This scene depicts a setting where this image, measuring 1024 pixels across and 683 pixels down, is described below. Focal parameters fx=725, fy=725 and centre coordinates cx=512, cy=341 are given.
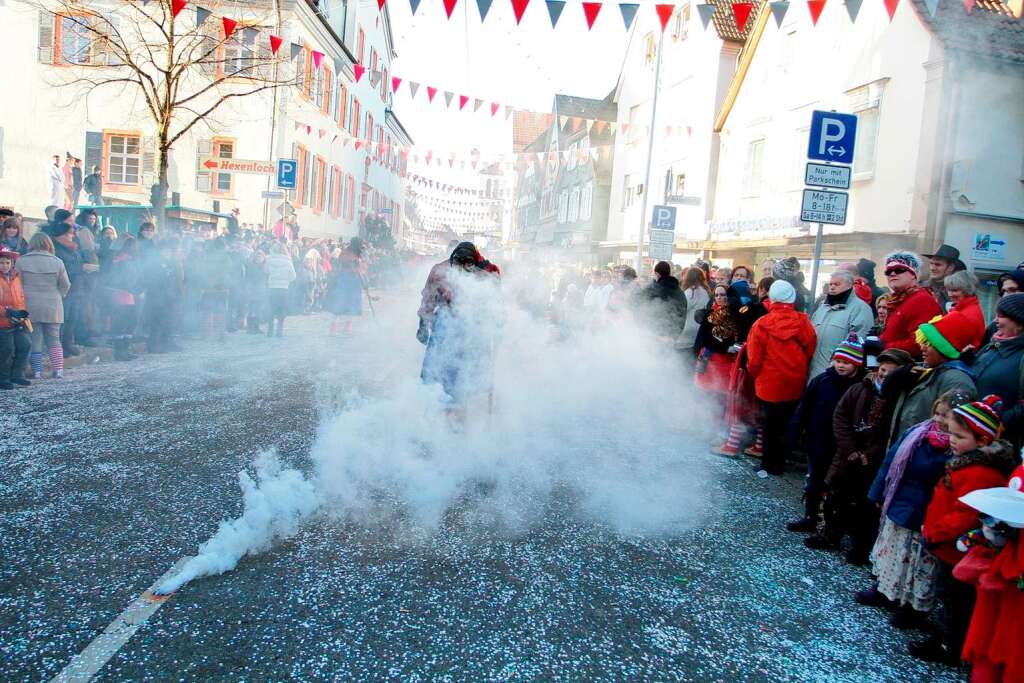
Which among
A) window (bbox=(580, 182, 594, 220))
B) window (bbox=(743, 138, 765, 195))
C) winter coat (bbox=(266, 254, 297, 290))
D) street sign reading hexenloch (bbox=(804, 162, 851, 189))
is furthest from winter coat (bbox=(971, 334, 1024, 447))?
window (bbox=(580, 182, 594, 220))

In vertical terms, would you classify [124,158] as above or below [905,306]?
above

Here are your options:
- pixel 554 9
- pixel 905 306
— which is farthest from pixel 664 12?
pixel 905 306

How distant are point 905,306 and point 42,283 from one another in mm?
8863

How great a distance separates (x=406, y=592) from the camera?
11.6 feet

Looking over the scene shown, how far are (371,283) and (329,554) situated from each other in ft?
83.1

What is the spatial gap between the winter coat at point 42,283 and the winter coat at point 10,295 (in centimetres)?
20

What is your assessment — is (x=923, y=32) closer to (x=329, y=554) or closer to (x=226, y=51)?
(x=329, y=554)

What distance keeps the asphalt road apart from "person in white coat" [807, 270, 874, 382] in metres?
1.30

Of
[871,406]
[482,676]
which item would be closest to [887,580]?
[871,406]

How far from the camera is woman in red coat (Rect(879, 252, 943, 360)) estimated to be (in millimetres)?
5477

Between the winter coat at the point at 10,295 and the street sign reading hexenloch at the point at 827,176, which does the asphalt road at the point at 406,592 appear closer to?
the winter coat at the point at 10,295

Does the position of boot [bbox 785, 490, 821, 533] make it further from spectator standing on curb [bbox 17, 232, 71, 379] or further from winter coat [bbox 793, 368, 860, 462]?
spectator standing on curb [bbox 17, 232, 71, 379]

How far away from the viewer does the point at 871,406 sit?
4676mm

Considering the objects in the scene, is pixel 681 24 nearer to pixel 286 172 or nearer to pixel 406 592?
pixel 286 172
